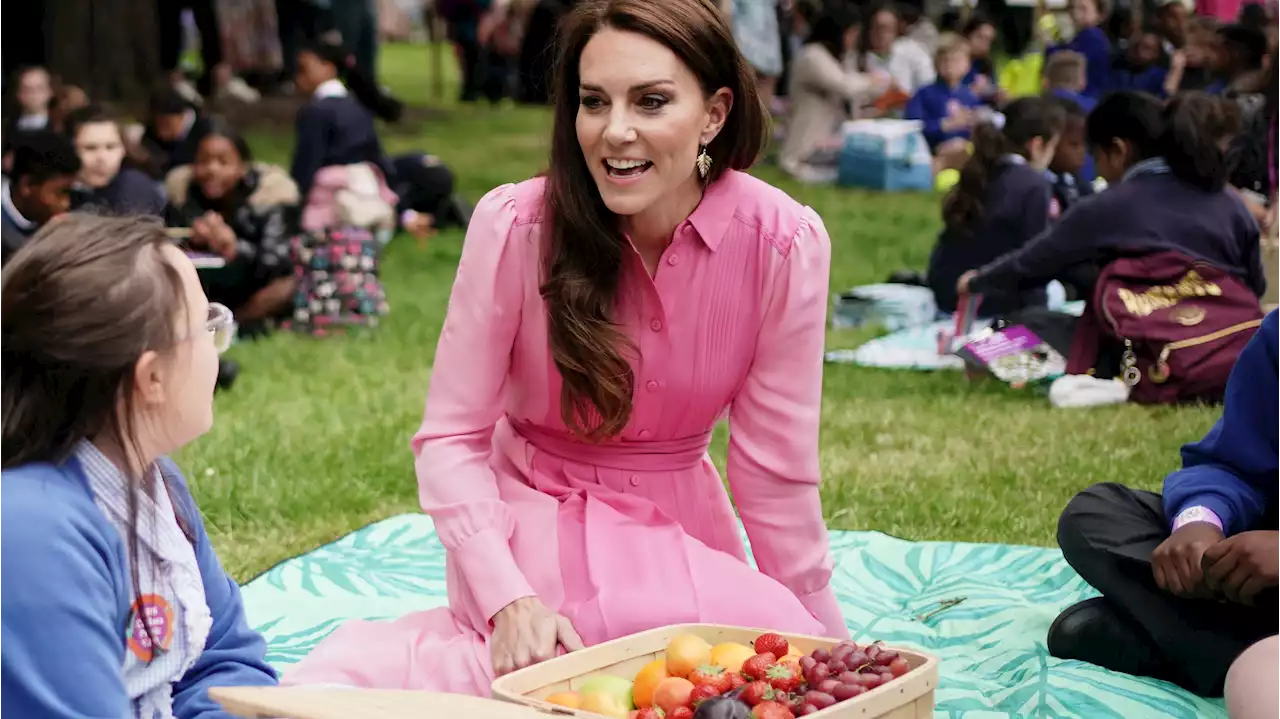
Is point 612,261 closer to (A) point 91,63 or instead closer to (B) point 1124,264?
(B) point 1124,264

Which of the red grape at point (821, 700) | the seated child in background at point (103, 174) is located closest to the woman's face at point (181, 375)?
the red grape at point (821, 700)

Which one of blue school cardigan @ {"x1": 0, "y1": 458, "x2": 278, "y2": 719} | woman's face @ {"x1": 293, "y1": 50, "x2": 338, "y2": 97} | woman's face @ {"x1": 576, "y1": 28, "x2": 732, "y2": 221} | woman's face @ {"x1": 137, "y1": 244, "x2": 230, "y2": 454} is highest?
woman's face @ {"x1": 576, "y1": 28, "x2": 732, "y2": 221}

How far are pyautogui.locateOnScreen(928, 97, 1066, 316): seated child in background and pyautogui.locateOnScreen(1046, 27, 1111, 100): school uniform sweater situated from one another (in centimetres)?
602

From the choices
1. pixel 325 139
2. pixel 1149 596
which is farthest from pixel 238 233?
pixel 1149 596

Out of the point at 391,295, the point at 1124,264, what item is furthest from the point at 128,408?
the point at 391,295

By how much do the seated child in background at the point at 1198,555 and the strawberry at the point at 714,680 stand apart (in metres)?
1.12

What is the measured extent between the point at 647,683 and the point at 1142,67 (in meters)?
11.3

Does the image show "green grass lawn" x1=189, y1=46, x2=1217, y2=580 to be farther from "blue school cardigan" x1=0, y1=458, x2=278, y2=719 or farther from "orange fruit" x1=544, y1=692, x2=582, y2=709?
"blue school cardigan" x1=0, y1=458, x2=278, y2=719

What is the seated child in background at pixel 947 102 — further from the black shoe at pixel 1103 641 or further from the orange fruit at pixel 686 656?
the orange fruit at pixel 686 656

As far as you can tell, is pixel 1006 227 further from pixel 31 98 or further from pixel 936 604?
pixel 31 98

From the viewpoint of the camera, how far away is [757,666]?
254 centimetres

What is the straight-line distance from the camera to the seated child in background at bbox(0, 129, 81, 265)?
6.86 meters

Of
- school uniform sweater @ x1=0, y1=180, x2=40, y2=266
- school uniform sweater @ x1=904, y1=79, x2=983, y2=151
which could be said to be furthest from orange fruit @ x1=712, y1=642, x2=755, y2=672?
school uniform sweater @ x1=904, y1=79, x2=983, y2=151

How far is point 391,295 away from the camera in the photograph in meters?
8.91
